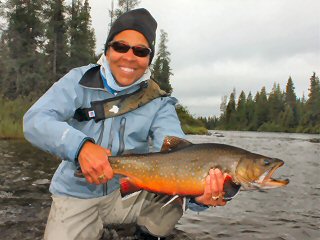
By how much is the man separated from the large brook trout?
442 millimetres

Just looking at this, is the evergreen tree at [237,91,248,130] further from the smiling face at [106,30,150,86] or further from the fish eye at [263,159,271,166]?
the fish eye at [263,159,271,166]

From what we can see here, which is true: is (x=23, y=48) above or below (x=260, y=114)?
above

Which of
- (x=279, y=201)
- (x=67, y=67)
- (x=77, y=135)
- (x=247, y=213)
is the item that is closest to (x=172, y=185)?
(x=77, y=135)

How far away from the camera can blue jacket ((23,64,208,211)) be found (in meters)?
3.56

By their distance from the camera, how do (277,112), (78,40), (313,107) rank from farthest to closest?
(277,112), (313,107), (78,40)

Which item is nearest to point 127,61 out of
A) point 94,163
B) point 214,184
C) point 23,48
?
point 94,163

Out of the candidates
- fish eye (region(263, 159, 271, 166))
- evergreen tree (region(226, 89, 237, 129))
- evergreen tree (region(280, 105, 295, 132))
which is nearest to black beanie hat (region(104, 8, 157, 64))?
fish eye (region(263, 159, 271, 166))

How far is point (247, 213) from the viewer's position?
700cm

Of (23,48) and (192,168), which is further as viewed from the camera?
(23,48)

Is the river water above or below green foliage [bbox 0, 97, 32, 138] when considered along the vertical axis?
below

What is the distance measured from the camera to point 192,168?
10.8ft

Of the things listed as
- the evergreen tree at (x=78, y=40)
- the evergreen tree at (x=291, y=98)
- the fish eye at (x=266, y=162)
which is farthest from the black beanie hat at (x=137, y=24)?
the evergreen tree at (x=291, y=98)

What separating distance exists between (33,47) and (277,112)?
365 feet

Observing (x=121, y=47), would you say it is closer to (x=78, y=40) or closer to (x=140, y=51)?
(x=140, y=51)
